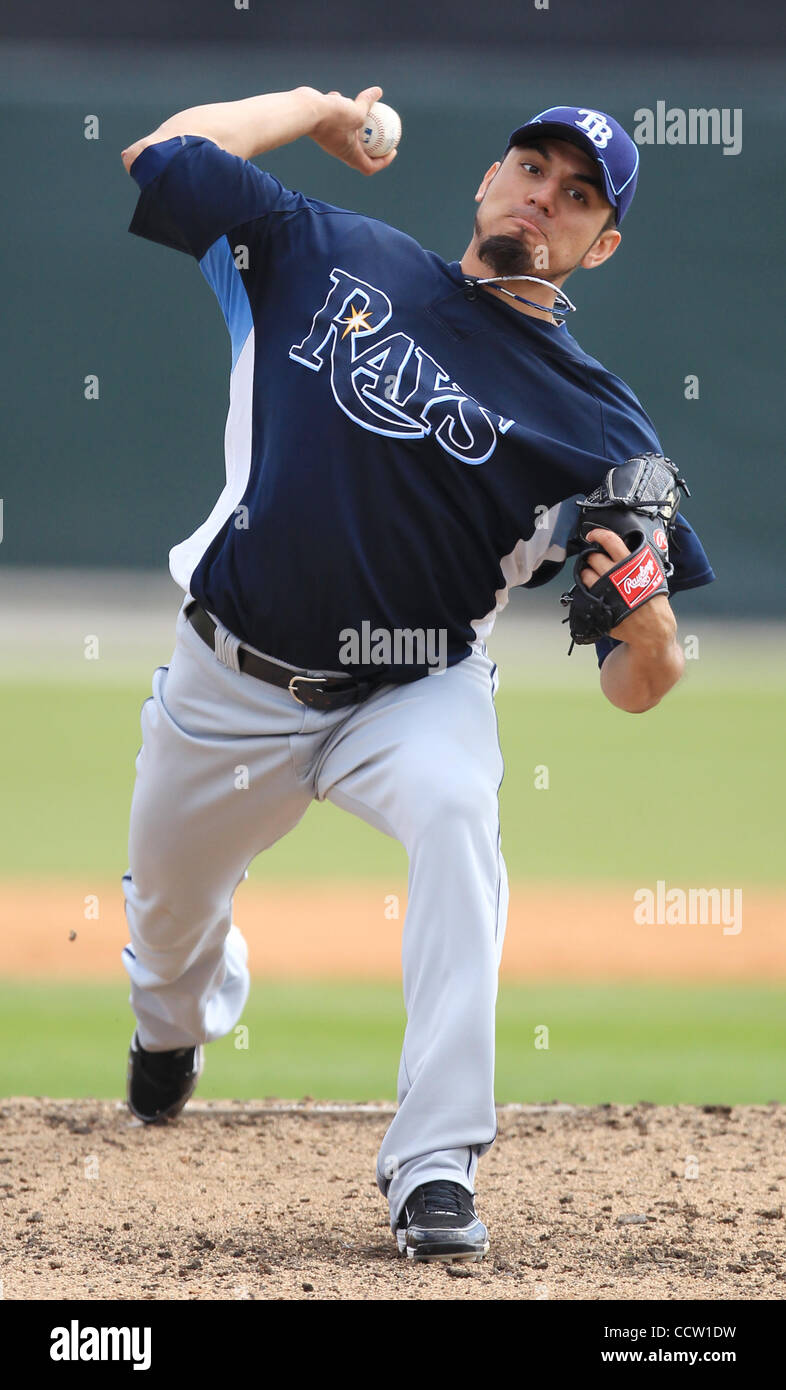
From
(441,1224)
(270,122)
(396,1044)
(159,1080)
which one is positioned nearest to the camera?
(441,1224)

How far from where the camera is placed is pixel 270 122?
2.60 meters

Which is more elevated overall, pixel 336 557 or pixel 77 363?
pixel 77 363

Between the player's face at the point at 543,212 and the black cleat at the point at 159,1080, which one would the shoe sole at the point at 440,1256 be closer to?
the black cleat at the point at 159,1080

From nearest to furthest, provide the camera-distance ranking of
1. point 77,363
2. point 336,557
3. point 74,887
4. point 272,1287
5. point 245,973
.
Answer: point 272,1287 < point 336,557 < point 245,973 < point 74,887 < point 77,363

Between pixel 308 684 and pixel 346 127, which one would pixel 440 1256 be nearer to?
pixel 308 684

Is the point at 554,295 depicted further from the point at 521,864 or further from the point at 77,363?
the point at 77,363

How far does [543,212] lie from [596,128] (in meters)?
0.16

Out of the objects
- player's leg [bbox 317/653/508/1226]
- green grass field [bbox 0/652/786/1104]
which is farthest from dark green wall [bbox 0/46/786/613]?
player's leg [bbox 317/653/508/1226]

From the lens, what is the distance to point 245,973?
3170mm

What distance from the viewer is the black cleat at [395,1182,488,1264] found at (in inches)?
84.9

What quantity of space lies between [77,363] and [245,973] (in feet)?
33.8

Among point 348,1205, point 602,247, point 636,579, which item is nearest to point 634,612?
point 636,579

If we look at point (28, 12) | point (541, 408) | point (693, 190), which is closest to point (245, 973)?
point (541, 408)

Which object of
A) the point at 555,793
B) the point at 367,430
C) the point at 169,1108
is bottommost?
the point at 169,1108
